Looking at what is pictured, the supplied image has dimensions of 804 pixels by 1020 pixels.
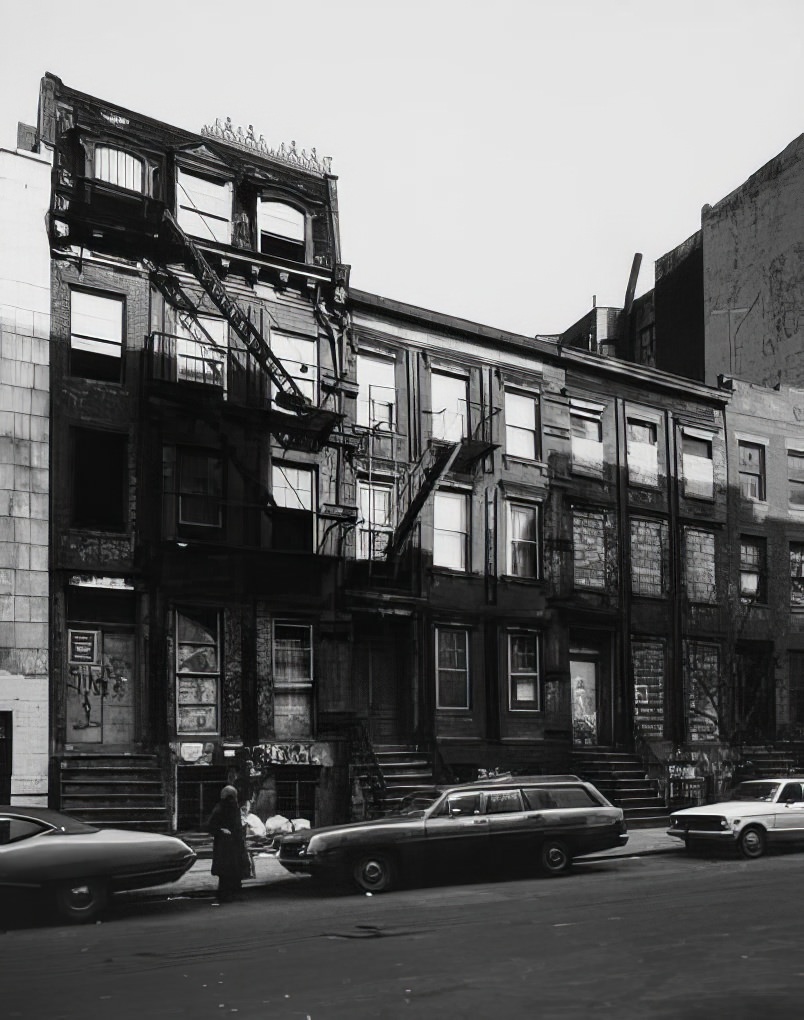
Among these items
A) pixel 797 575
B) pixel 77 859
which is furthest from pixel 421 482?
pixel 77 859

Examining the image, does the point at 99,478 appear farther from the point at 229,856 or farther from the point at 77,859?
the point at 77,859

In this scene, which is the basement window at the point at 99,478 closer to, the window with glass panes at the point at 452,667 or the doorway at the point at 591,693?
the window with glass panes at the point at 452,667

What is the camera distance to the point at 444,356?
29.6 metres

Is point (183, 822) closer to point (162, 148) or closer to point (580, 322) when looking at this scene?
point (162, 148)

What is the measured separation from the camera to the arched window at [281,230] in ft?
90.3

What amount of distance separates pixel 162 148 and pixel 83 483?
7067mm

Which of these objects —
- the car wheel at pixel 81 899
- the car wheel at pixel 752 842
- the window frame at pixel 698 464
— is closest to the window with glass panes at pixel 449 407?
the window frame at pixel 698 464

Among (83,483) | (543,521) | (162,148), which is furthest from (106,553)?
(543,521)

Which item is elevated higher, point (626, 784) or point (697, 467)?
point (697, 467)

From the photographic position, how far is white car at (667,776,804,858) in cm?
2155

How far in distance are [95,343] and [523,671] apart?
12212mm

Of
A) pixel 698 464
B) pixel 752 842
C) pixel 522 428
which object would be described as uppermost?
pixel 522 428

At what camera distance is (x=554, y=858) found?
19359 mm

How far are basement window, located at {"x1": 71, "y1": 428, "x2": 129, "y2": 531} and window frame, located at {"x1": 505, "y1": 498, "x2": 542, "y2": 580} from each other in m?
9.51
